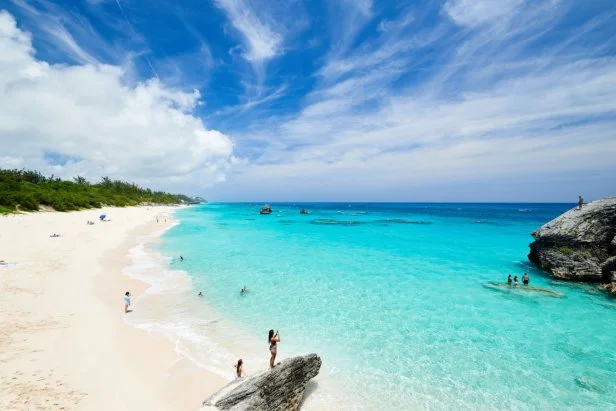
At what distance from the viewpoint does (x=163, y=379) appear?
9.26m

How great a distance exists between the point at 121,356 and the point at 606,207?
33041 millimetres

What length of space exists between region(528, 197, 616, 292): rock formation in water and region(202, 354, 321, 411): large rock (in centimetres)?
2342

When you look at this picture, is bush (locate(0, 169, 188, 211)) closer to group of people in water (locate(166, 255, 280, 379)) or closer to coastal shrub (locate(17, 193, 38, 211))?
coastal shrub (locate(17, 193, 38, 211))

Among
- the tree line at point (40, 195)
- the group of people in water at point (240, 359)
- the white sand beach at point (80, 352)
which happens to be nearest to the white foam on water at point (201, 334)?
the group of people in water at point (240, 359)

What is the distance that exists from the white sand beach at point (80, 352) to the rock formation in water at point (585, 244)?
26.6 meters

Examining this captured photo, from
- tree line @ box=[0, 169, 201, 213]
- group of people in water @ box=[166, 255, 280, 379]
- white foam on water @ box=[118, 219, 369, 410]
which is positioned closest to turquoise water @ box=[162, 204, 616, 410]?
white foam on water @ box=[118, 219, 369, 410]

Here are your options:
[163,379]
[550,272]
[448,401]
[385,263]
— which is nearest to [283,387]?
[163,379]

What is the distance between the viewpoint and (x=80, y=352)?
10156mm

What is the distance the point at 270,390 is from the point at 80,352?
774cm

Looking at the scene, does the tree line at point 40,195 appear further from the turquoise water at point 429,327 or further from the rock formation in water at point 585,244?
the rock formation in water at point 585,244

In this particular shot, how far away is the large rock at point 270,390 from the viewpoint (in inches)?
273

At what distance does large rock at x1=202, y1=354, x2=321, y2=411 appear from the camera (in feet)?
22.7

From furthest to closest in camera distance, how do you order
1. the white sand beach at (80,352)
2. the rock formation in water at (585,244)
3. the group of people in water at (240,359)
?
the rock formation in water at (585,244), the group of people in water at (240,359), the white sand beach at (80,352)

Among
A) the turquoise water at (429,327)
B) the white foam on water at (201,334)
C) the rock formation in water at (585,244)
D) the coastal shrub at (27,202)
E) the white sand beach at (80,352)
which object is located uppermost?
the coastal shrub at (27,202)
